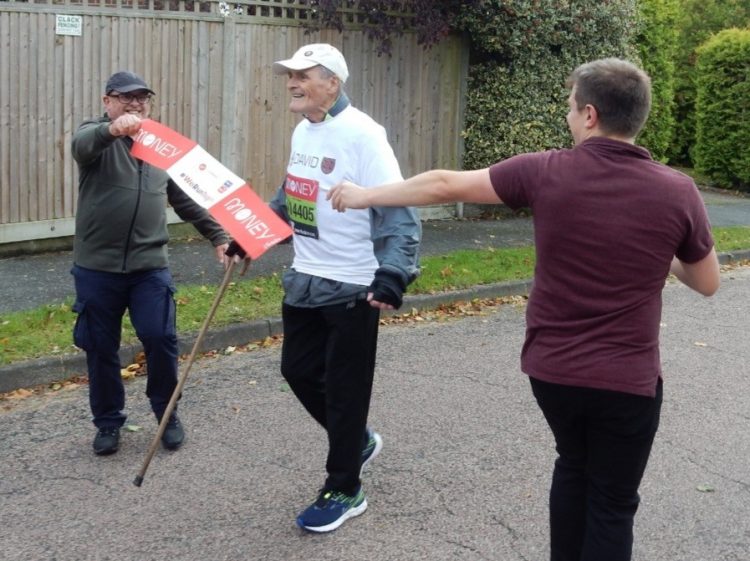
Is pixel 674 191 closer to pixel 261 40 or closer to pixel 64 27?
pixel 64 27

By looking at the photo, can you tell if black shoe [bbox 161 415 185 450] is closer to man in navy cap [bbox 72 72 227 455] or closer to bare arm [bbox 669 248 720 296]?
man in navy cap [bbox 72 72 227 455]

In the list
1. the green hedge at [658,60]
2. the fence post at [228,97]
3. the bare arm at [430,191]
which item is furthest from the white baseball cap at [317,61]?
the green hedge at [658,60]

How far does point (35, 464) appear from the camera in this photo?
494 centimetres

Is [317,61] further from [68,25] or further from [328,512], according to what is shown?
[68,25]

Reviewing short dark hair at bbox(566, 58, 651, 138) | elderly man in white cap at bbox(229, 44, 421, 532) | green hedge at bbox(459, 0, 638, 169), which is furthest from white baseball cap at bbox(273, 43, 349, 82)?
green hedge at bbox(459, 0, 638, 169)

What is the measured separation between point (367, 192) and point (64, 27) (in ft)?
22.1

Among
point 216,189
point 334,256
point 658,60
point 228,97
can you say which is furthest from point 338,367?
point 658,60

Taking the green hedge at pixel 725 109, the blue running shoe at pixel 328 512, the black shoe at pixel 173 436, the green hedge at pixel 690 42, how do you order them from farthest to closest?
1. the green hedge at pixel 690 42
2. the green hedge at pixel 725 109
3. the black shoe at pixel 173 436
4. the blue running shoe at pixel 328 512

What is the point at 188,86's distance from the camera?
33.8ft

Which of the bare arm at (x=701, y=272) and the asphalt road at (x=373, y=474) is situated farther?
the asphalt road at (x=373, y=474)

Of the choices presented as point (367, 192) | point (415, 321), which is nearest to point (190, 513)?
point (367, 192)

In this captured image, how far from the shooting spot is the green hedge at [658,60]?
16453mm

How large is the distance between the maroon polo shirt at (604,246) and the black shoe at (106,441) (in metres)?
2.69

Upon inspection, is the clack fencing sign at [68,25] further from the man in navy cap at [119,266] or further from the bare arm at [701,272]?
the bare arm at [701,272]
